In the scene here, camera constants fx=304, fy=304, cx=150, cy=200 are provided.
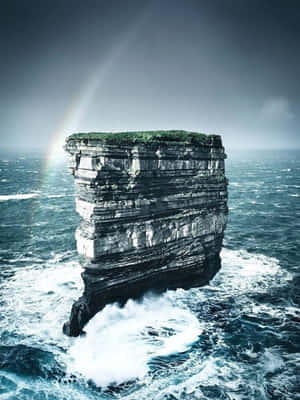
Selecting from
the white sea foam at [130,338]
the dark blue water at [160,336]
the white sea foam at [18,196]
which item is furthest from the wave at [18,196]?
the white sea foam at [130,338]

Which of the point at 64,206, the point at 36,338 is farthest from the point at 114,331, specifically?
the point at 64,206

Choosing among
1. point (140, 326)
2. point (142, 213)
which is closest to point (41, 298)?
point (140, 326)

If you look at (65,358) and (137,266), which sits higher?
(137,266)

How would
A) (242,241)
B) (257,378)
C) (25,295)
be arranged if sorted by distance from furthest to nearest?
(242,241)
(25,295)
(257,378)

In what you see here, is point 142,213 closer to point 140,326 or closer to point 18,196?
point 140,326

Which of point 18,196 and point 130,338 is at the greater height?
point 18,196

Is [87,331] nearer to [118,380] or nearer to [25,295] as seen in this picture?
[118,380]
